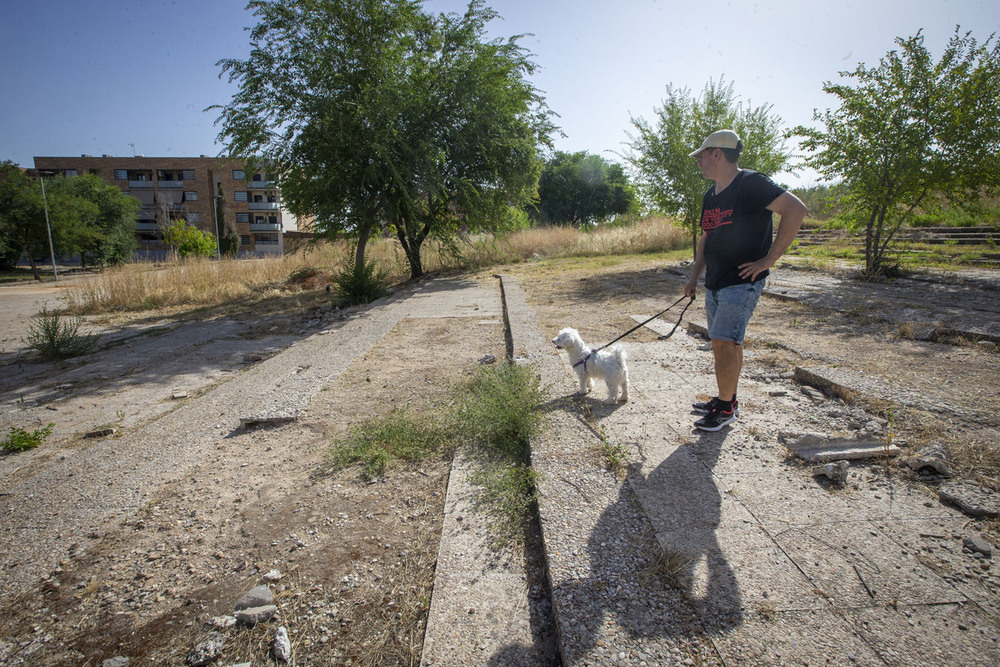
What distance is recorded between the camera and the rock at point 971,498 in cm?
209

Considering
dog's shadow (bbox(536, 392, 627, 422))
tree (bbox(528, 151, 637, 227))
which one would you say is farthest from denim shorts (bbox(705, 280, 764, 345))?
tree (bbox(528, 151, 637, 227))

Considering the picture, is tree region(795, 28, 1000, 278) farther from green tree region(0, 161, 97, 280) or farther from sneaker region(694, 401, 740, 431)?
green tree region(0, 161, 97, 280)

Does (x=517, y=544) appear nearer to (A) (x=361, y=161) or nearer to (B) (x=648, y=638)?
(B) (x=648, y=638)

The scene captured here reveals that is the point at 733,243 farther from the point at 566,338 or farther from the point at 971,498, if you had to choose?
the point at 971,498

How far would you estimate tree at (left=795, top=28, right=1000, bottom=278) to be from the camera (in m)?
9.40

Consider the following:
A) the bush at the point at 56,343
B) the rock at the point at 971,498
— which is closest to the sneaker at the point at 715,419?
the rock at the point at 971,498

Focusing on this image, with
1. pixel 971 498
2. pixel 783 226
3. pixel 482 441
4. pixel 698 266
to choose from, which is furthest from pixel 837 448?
pixel 482 441

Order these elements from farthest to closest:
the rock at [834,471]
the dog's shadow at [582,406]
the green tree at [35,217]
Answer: the green tree at [35,217], the dog's shadow at [582,406], the rock at [834,471]

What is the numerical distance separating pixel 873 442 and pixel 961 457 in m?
0.38

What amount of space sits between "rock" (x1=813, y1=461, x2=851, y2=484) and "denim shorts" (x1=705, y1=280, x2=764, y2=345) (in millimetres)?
822

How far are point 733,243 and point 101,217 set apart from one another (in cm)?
5149

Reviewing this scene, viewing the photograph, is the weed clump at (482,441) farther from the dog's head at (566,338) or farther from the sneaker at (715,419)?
the sneaker at (715,419)

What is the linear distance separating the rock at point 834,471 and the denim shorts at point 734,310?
0.82m

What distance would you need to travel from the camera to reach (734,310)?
2934 mm
